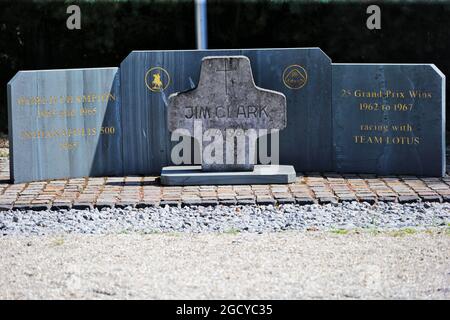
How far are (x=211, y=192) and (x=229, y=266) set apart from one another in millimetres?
2735

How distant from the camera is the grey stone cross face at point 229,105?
955 centimetres

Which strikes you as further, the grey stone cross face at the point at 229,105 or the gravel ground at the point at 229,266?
the grey stone cross face at the point at 229,105

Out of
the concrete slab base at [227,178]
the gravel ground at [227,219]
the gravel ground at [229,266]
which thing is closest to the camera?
the gravel ground at [229,266]

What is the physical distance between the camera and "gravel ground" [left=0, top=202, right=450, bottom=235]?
25.6ft

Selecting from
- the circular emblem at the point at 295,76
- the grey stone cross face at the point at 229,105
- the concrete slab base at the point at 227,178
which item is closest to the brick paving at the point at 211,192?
the concrete slab base at the point at 227,178

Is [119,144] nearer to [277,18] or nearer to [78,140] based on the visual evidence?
[78,140]

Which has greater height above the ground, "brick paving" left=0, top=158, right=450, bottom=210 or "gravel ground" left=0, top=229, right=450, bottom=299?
"brick paving" left=0, top=158, right=450, bottom=210

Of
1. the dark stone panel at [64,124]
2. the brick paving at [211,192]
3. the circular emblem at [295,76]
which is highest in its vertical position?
the circular emblem at [295,76]

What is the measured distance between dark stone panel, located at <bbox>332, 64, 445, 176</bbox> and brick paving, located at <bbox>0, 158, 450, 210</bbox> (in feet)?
0.62

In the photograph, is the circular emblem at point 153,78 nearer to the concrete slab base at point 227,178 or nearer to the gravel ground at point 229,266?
the concrete slab base at point 227,178

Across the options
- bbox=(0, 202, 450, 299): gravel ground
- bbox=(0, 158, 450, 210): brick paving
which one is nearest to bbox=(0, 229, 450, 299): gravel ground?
bbox=(0, 202, 450, 299): gravel ground

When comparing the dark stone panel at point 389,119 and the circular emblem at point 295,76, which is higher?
the circular emblem at point 295,76

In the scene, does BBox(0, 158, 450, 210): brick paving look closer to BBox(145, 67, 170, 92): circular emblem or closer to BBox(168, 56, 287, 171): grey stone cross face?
BBox(168, 56, 287, 171): grey stone cross face

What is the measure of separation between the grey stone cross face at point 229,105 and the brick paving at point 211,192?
595 mm
